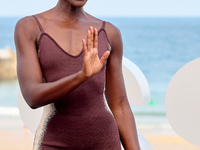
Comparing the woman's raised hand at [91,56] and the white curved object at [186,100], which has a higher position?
the woman's raised hand at [91,56]

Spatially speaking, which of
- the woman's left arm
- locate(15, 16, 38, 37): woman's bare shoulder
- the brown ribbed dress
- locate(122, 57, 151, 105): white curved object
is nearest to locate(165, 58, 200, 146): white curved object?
locate(122, 57, 151, 105): white curved object

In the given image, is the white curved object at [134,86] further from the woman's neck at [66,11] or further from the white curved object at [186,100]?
the woman's neck at [66,11]

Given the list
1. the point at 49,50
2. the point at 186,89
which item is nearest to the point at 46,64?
the point at 49,50

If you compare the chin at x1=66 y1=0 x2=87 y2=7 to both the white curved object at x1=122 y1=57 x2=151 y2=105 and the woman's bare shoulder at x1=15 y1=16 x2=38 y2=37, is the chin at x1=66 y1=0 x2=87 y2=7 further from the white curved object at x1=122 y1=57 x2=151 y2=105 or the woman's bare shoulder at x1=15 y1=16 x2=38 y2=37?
the white curved object at x1=122 y1=57 x2=151 y2=105

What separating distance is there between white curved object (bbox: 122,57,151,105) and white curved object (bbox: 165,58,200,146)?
0.24 metres

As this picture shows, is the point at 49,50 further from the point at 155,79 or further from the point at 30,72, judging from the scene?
the point at 155,79

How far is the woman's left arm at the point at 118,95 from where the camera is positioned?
2.10m

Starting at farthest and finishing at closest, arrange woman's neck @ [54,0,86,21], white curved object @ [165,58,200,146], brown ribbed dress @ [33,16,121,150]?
white curved object @ [165,58,200,146]
woman's neck @ [54,0,86,21]
brown ribbed dress @ [33,16,121,150]

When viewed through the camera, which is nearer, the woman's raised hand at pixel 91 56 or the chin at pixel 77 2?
the woman's raised hand at pixel 91 56

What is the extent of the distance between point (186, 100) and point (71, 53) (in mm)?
1662

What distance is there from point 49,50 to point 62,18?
0.65ft

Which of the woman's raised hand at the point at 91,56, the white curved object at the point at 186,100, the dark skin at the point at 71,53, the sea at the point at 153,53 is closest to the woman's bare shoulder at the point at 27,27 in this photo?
the dark skin at the point at 71,53

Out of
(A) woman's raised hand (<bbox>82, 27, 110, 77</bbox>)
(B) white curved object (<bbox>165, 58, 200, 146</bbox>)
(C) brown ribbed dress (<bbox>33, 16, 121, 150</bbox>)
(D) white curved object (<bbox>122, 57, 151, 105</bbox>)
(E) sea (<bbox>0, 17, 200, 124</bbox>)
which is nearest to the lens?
(A) woman's raised hand (<bbox>82, 27, 110, 77</bbox>)

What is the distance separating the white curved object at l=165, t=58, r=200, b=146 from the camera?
3.38m
